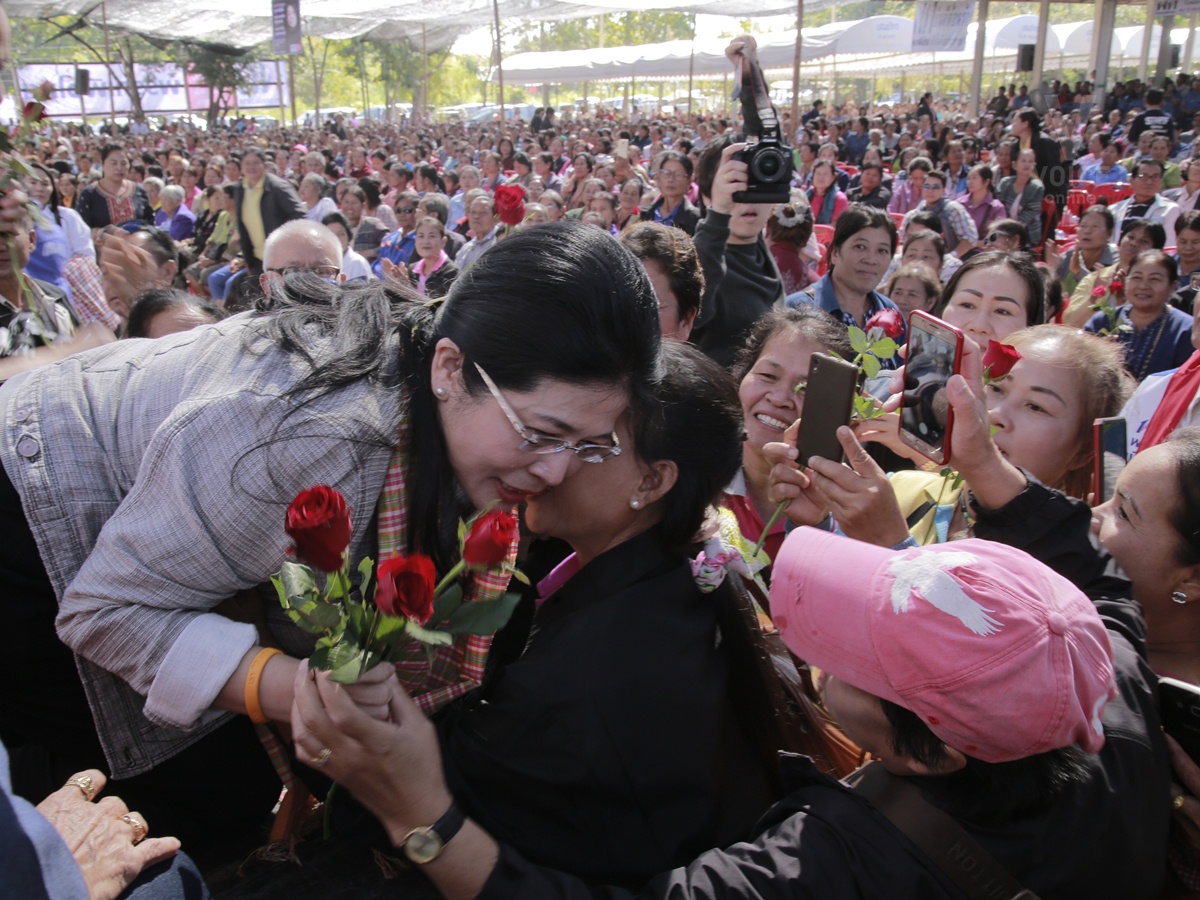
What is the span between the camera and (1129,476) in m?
1.90

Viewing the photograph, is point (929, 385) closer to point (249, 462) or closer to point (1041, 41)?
point (249, 462)

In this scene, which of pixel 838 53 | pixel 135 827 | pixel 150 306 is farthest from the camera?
pixel 838 53

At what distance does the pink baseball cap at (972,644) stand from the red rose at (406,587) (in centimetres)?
58

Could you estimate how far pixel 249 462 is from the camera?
60.6 inches

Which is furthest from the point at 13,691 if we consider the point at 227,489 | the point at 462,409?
the point at 462,409

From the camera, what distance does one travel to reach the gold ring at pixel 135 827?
1421 millimetres

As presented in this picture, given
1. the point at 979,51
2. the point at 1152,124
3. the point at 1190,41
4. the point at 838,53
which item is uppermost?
the point at 1190,41

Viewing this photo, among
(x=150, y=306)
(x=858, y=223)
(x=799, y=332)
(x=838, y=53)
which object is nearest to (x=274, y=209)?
(x=150, y=306)

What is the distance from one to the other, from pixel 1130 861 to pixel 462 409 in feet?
4.21

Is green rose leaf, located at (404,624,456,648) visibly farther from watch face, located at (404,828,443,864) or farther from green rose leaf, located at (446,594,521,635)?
watch face, located at (404,828,443,864)

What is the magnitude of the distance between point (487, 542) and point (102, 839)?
761mm

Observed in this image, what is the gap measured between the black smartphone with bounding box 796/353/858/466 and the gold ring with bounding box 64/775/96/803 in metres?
1.46

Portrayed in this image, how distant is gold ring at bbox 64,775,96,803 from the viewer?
4.85 feet

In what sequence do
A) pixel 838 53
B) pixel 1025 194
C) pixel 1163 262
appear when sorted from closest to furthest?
pixel 1163 262 < pixel 1025 194 < pixel 838 53
